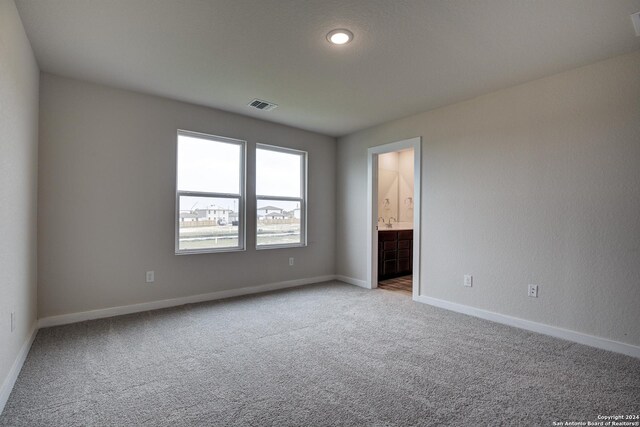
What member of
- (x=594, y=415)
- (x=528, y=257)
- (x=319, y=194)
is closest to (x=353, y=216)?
(x=319, y=194)

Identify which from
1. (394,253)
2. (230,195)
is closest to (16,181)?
(230,195)

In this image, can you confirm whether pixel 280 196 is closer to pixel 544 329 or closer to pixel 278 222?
pixel 278 222

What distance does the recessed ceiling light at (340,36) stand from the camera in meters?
2.30

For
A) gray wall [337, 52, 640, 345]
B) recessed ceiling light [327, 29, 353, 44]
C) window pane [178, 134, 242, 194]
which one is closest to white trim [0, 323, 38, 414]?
window pane [178, 134, 242, 194]

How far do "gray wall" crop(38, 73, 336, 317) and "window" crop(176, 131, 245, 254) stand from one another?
12cm

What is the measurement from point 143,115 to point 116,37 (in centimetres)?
124

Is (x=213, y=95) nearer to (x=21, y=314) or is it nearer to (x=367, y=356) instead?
(x=21, y=314)

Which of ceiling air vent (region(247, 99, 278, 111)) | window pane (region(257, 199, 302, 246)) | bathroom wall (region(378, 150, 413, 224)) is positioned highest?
ceiling air vent (region(247, 99, 278, 111))

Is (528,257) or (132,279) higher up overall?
(528,257)

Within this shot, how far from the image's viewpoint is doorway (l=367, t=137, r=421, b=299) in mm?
4137

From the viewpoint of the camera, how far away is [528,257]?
3.12 metres

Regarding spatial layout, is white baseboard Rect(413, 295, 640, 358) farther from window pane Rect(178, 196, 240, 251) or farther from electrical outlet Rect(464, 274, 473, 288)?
window pane Rect(178, 196, 240, 251)

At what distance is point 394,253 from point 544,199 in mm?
2692

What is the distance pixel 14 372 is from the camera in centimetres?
207
